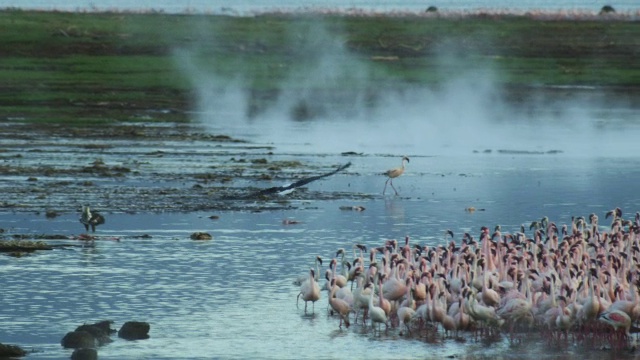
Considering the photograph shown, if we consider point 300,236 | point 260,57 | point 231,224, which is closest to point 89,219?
point 231,224

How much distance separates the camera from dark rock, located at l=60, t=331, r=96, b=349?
20.3m

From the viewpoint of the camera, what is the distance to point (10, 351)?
1984 cm

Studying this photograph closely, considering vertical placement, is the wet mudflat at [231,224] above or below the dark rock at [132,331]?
above

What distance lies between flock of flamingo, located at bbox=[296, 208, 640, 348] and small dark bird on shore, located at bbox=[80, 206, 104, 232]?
24.4 feet

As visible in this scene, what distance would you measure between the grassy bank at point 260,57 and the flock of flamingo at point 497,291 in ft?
117

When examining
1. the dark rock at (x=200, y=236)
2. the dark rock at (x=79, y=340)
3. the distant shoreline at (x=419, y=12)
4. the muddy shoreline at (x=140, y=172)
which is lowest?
the dark rock at (x=79, y=340)

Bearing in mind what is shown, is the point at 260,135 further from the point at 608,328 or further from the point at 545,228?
the point at 608,328

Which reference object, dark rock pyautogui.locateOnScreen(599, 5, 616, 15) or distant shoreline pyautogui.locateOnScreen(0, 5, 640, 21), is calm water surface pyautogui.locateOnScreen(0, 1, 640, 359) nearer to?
distant shoreline pyautogui.locateOnScreen(0, 5, 640, 21)

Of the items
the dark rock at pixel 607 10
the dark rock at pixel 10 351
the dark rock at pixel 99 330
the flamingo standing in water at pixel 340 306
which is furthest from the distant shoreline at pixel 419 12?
the dark rock at pixel 10 351

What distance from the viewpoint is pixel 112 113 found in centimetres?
6103

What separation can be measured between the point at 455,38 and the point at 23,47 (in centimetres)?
2664

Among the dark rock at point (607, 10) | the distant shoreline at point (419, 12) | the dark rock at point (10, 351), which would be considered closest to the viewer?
the dark rock at point (10, 351)

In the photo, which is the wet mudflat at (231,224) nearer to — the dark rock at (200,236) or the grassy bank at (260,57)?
the dark rock at (200,236)

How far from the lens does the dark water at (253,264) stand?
21.0 m
